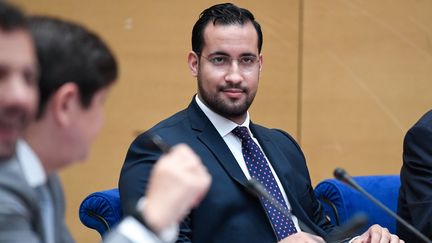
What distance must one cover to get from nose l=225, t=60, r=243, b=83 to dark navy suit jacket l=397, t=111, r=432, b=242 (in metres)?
0.59

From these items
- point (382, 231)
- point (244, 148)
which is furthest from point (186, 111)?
point (382, 231)

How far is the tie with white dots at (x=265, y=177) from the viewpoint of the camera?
2299 mm

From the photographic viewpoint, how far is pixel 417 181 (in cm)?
247

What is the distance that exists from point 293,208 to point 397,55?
1891 millimetres

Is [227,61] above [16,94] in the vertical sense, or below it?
below

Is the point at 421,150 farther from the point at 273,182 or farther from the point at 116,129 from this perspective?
the point at 116,129

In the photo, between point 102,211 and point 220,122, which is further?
point 220,122

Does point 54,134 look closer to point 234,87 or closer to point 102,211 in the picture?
point 102,211

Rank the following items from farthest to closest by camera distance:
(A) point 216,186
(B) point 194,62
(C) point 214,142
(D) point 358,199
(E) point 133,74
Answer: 1. (E) point 133,74
2. (D) point 358,199
3. (B) point 194,62
4. (C) point 214,142
5. (A) point 216,186

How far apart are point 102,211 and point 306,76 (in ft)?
6.18

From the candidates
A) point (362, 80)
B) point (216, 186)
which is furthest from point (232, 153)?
point (362, 80)

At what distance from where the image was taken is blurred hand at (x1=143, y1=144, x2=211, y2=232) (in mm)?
1210

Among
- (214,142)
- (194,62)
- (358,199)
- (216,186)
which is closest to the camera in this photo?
(216,186)

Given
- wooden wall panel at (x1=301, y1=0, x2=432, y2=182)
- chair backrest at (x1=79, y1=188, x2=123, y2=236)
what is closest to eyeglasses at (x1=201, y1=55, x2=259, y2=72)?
chair backrest at (x1=79, y1=188, x2=123, y2=236)
